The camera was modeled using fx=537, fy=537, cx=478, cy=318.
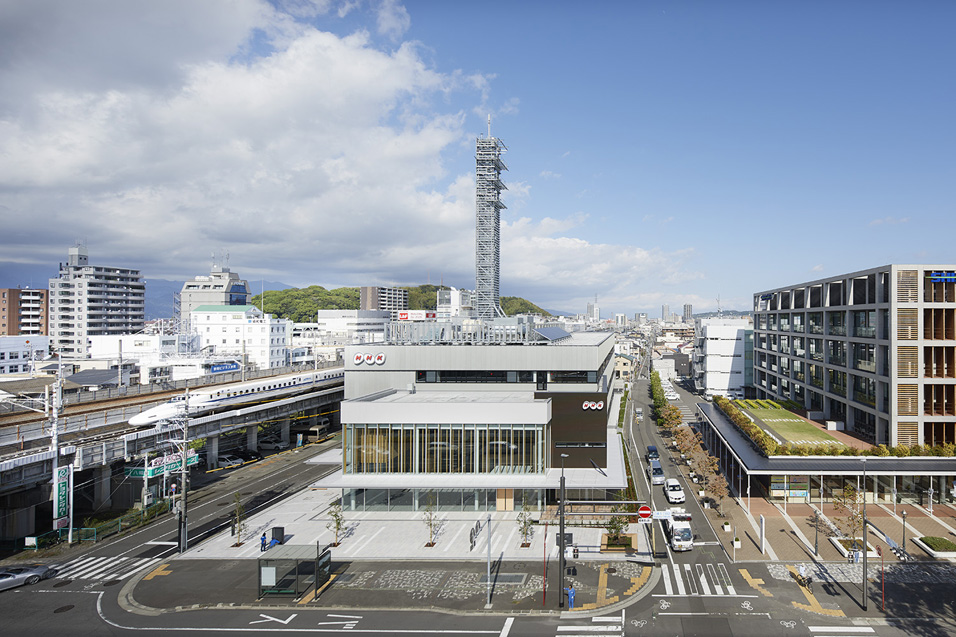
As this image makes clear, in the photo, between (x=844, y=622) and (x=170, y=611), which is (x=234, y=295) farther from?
(x=844, y=622)

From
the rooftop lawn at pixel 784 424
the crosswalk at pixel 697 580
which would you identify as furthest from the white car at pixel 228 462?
the rooftop lawn at pixel 784 424

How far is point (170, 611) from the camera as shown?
27.0 metres

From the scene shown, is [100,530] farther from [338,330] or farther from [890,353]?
[338,330]

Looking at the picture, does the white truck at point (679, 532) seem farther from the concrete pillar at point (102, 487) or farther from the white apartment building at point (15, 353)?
the white apartment building at point (15, 353)

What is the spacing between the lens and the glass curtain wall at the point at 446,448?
41625mm

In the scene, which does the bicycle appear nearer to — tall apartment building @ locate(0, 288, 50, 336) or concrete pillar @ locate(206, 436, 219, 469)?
concrete pillar @ locate(206, 436, 219, 469)

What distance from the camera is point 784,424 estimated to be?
179 feet

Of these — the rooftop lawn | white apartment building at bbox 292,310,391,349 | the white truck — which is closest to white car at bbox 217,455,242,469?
the white truck

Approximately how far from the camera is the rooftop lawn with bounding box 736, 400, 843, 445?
1896 inches

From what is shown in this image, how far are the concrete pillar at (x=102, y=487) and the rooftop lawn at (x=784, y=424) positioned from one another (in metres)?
56.9

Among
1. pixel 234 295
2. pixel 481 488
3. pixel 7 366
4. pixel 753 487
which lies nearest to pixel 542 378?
pixel 481 488

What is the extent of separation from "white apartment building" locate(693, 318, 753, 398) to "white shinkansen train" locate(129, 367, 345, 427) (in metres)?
66.5

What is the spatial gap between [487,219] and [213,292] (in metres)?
129

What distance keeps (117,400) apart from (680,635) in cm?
6211
